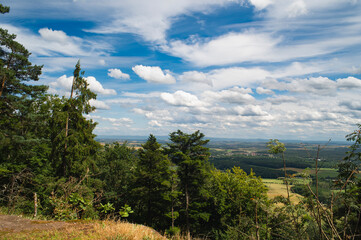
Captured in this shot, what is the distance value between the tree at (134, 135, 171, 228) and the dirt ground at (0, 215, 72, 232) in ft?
50.8

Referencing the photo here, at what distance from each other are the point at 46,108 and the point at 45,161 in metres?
6.22

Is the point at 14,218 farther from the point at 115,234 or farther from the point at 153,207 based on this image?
the point at 153,207

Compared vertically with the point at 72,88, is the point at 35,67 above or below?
above

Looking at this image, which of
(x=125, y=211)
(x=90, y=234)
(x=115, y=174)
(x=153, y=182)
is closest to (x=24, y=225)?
(x=90, y=234)

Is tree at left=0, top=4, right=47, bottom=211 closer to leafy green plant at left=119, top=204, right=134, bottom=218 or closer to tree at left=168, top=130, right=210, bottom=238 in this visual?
leafy green plant at left=119, top=204, right=134, bottom=218

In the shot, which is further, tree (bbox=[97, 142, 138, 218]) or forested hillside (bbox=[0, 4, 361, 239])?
tree (bbox=[97, 142, 138, 218])

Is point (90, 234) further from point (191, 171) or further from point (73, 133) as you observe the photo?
point (191, 171)

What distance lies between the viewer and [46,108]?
2241 centimetres

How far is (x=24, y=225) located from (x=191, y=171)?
60.9ft

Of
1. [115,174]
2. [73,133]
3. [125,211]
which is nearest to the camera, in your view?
[125,211]

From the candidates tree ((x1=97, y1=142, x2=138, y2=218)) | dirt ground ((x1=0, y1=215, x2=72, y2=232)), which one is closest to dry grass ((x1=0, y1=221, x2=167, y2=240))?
dirt ground ((x1=0, y1=215, x2=72, y2=232))

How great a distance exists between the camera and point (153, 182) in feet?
75.7

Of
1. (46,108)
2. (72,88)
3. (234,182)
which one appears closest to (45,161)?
(46,108)

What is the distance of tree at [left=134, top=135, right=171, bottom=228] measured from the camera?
2261cm
